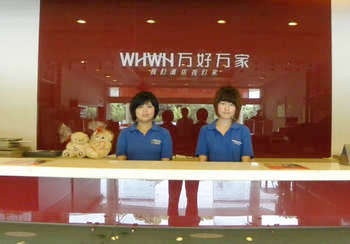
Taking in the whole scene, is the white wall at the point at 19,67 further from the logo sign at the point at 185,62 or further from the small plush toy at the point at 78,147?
the small plush toy at the point at 78,147

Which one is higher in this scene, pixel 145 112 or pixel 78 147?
pixel 145 112

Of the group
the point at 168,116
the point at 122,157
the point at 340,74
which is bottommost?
the point at 122,157

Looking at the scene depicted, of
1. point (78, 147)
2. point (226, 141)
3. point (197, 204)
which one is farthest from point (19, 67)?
point (197, 204)

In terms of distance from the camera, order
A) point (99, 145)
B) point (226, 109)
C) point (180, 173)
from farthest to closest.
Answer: point (99, 145)
point (226, 109)
point (180, 173)

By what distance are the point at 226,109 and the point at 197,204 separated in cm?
61

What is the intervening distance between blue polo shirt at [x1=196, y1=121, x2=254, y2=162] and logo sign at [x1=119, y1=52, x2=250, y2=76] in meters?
1.23

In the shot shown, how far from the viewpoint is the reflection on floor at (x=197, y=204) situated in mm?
1648

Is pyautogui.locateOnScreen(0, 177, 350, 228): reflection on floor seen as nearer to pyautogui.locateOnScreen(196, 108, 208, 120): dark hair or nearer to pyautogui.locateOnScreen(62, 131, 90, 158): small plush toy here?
pyautogui.locateOnScreen(62, 131, 90, 158): small plush toy

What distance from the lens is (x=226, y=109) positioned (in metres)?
2.11

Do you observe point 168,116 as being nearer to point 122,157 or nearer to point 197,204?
point 122,157

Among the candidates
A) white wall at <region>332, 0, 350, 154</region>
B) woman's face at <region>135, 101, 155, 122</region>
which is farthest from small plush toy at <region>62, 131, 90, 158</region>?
white wall at <region>332, 0, 350, 154</region>

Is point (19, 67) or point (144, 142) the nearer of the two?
point (144, 142)

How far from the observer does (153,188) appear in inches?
65.8

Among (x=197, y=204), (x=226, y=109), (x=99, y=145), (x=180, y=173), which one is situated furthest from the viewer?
(x=99, y=145)
